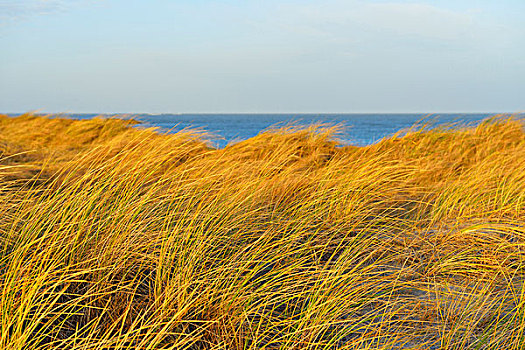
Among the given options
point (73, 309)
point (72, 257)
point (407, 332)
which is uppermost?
point (72, 257)

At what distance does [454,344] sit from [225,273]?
900 millimetres

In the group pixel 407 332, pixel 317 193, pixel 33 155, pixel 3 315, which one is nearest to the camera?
pixel 3 315

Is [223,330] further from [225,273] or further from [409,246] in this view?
[409,246]

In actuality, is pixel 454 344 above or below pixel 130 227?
below

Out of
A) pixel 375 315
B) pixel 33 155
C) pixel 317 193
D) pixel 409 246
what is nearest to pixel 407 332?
pixel 375 315

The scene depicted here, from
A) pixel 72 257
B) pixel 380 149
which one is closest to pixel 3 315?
pixel 72 257

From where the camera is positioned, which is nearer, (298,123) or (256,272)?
(256,272)

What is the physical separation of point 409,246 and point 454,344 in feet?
2.26

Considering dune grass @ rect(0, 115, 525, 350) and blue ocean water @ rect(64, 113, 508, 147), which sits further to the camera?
blue ocean water @ rect(64, 113, 508, 147)

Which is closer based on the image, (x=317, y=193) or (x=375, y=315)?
(x=375, y=315)

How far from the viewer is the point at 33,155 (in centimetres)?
599

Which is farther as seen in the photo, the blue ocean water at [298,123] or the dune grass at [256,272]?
the blue ocean water at [298,123]

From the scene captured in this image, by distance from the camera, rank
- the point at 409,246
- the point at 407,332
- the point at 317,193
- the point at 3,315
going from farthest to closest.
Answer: the point at 317,193 < the point at 409,246 < the point at 407,332 < the point at 3,315

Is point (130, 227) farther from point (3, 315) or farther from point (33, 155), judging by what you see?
point (33, 155)
